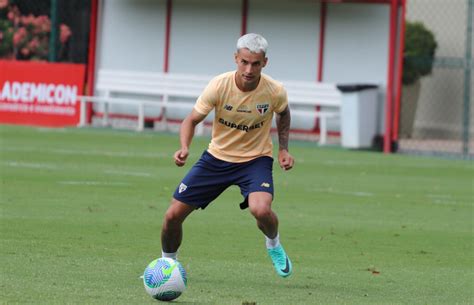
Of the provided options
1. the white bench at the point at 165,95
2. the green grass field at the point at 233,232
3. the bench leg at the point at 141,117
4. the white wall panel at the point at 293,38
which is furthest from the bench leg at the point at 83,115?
the green grass field at the point at 233,232

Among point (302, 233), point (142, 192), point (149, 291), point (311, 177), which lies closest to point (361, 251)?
point (302, 233)

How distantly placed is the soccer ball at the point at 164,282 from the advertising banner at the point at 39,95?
17.3 metres

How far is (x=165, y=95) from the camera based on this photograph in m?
25.5

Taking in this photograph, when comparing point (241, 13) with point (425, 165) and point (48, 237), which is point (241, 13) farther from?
point (48, 237)

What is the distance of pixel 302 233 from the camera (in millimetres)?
12453

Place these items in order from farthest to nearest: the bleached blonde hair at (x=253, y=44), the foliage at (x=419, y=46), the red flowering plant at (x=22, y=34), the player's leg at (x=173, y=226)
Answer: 1. the red flowering plant at (x=22, y=34)
2. the foliage at (x=419, y=46)
3. the player's leg at (x=173, y=226)
4. the bleached blonde hair at (x=253, y=44)

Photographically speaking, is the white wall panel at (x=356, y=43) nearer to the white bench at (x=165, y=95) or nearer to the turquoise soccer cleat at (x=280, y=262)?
the white bench at (x=165, y=95)

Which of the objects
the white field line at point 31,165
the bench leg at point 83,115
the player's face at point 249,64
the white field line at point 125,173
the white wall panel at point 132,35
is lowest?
the white field line at point 125,173

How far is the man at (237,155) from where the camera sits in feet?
30.2

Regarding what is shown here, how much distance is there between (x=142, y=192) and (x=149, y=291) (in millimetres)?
7051

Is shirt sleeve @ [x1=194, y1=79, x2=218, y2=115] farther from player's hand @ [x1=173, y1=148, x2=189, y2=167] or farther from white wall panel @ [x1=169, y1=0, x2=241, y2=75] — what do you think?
white wall panel @ [x1=169, y1=0, x2=241, y2=75]

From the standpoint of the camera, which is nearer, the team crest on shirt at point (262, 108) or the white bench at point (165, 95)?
the team crest on shirt at point (262, 108)

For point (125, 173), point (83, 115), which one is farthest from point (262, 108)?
point (83, 115)

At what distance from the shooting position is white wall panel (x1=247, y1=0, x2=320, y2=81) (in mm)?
25250
